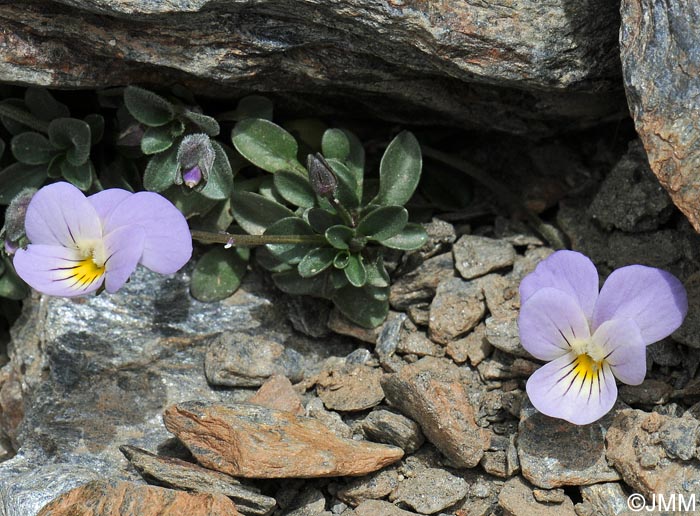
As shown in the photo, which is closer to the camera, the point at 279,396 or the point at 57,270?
the point at 57,270

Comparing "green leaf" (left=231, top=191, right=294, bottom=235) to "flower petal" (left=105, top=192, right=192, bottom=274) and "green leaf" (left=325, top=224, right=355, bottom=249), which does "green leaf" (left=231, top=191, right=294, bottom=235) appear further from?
"flower petal" (left=105, top=192, right=192, bottom=274)

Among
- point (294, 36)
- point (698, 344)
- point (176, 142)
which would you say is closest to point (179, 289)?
point (176, 142)

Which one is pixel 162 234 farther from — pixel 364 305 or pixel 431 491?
pixel 431 491

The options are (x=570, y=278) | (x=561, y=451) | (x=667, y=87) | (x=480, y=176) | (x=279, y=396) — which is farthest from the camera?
(x=480, y=176)

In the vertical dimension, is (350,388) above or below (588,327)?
below

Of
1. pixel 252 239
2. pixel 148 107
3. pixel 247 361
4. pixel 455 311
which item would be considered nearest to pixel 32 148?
pixel 148 107

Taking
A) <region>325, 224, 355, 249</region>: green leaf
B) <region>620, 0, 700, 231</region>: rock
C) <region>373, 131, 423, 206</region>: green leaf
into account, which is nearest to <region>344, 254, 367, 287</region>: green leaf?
<region>325, 224, 355, 249</region>: green leaf

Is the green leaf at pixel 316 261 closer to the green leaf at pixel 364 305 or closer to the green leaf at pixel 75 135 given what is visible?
the green leaf at pixel 364 305

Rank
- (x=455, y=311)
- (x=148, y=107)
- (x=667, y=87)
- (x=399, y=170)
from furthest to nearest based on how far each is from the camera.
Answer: (x=399, y=170) < (x=148, y=107) < (x=455, y=311) < (x=667, y=87)
